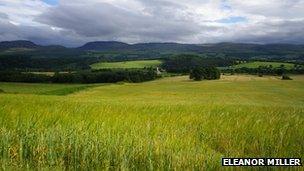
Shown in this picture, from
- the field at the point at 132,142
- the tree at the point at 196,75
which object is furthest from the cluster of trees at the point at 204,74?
the field at the point at 132,142

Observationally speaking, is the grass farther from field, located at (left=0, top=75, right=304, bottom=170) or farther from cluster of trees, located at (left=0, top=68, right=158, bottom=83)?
field, located at (left=0, top=75, right=304, bottom=170)

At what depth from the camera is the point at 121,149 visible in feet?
21.6

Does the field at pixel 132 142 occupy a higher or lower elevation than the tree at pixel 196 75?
higher

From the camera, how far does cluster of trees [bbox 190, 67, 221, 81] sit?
135m

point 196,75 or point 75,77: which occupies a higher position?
point 75,77

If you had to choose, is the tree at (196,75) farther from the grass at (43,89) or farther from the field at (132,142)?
the field at (132,142)

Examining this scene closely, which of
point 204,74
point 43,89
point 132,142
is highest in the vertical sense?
point 132,142

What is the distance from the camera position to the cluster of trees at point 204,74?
13462cm

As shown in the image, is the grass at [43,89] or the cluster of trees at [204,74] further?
the cluster of trees at [204,74]

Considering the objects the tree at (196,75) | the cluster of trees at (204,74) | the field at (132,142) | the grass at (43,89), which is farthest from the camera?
the cluster of trees at (204,74)

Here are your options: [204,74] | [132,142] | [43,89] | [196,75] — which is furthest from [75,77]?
[132,142]

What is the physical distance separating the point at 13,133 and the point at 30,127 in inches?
23.9

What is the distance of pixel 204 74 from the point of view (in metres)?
138

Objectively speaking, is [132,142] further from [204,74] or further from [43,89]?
[204,74]
